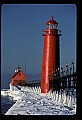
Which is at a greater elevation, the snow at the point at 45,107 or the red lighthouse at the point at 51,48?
the red lighthouse at the point at 51,48

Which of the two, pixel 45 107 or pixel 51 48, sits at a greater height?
pixel 51 48

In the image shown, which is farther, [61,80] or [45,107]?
[61,80]

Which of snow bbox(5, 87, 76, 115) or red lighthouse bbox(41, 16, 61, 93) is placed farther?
red lighthouse bbox(41, 16, 61, 93)

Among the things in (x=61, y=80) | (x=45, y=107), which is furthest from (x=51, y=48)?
(x=45, y=107)

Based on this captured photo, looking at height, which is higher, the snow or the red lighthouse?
the red lighthouse

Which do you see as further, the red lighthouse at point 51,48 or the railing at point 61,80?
the red lighthouse at point 51,48

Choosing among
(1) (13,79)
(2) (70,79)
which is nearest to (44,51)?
(2) (70,79)

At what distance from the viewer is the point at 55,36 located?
11.4m

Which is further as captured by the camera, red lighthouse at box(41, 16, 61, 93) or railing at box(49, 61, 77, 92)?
red lighthouse at box(41, 16, 61, 93)

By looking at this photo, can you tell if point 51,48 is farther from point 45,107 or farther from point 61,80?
point 45,107

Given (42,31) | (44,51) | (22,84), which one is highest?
(42,31)
